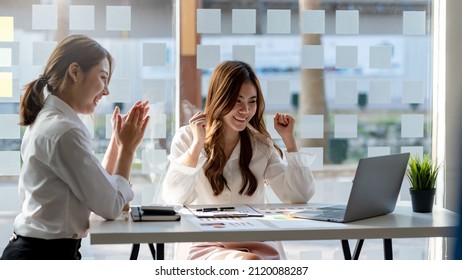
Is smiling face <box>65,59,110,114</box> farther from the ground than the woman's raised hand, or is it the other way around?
smiling face <box>65,59,110,114</box>

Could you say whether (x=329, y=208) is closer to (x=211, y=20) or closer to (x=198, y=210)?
(x=198, y=210)

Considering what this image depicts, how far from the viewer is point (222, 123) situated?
305 centimetres

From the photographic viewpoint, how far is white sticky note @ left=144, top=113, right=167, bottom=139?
3605 mm

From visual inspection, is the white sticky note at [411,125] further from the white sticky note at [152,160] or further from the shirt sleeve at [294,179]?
the white sticky note at [152,160]

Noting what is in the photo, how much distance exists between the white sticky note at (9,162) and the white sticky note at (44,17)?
706mm

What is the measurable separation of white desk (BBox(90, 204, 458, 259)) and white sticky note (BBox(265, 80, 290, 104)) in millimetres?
1413

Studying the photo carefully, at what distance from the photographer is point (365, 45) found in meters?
3.77

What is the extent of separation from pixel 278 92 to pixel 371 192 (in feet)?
4.70

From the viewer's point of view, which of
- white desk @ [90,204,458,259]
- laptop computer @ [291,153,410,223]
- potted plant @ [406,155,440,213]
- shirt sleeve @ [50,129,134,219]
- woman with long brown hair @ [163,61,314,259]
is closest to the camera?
white desk @ [90,204,458,259]

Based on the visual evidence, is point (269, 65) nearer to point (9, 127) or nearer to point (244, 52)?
point (244, 52)

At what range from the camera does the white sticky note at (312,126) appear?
3.74 meters

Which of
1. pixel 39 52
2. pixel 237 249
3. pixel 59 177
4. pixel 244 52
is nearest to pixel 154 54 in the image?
pixel 244 52

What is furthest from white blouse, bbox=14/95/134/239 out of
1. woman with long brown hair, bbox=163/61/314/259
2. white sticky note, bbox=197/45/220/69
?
white sticky note, bbox=197/45/220/69

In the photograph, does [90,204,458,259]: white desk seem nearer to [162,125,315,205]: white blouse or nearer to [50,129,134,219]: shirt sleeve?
[50,129,134,219]: shirt sleeve
